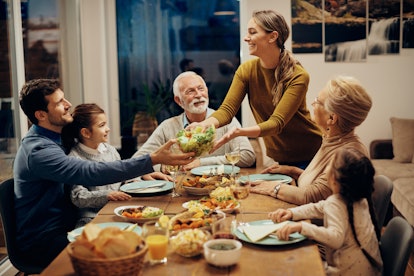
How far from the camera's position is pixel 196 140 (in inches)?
89.6

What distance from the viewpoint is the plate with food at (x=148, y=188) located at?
8.10ft

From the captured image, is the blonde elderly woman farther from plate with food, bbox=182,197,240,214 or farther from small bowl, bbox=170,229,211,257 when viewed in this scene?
small bowl, bbox=170,229,211,257

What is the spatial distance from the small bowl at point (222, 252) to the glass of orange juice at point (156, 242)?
5.0 inches

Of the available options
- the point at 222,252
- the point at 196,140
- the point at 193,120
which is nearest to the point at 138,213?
the point at 196,140

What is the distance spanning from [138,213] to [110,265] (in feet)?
2.34

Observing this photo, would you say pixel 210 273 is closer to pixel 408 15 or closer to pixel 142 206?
pixel 142 206

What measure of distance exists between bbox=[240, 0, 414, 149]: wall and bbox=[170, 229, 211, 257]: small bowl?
3723mm

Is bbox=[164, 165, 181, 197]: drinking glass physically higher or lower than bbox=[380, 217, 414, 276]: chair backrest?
higher

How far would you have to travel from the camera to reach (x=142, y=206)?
86.4 inches

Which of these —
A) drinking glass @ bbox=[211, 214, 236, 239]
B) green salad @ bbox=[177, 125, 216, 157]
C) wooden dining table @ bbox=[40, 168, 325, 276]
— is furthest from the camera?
green salad @ bbox=[177, 125, 216, 157]

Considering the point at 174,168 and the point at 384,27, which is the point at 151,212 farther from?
the point at 384,27

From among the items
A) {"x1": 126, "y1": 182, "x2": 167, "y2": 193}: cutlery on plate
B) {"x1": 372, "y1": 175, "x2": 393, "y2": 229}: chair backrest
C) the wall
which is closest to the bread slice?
{"x1": 372, "y1": 175, "x2": 393, "y2": 229}: chair backrest

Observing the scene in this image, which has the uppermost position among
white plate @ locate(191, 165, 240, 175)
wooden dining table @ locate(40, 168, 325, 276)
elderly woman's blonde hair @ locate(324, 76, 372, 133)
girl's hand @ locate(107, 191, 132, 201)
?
elderly woman's blonde hair @ locate(324, 76, 372, 133)

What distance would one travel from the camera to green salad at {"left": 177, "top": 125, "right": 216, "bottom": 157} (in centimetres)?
228
